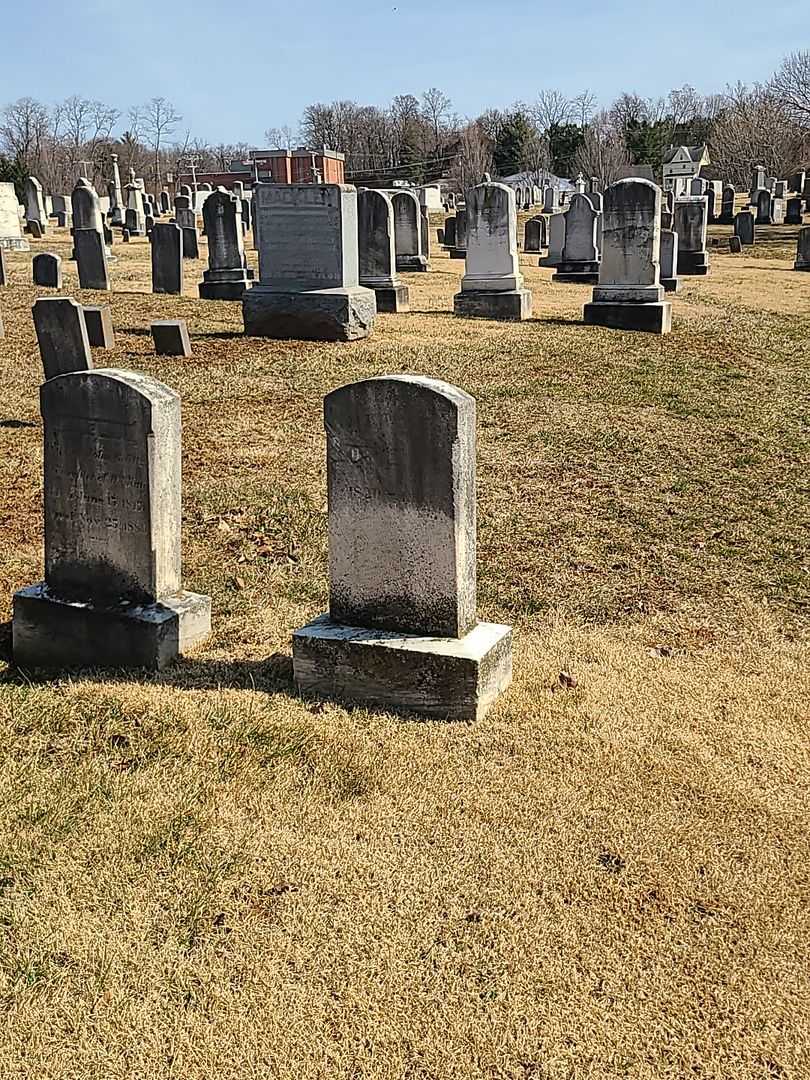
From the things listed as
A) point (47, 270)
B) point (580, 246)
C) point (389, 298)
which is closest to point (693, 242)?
point (580, 246)

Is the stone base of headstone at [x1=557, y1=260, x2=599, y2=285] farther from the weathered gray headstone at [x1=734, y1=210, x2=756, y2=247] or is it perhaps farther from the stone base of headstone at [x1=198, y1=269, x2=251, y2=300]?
the weathered gray headstone at [x1=734, y1=210, x2=756, y2=247]

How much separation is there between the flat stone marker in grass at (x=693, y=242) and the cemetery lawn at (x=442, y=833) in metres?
19.2

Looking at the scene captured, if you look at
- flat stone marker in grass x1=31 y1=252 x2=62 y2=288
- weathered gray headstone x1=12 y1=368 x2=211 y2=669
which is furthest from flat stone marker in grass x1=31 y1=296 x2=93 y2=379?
flat stone marker in grass x1=31 y1=252 x2=62 y2=288

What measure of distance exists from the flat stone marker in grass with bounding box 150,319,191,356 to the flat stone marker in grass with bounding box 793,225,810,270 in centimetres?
2025

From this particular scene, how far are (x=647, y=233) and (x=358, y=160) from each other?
265ft

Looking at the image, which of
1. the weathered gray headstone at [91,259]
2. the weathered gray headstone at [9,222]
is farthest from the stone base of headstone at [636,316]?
the weathered gray headstone at [9,222]

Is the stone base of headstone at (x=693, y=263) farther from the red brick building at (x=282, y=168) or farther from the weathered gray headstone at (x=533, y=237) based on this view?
the red brick building at (x=282, y=168)

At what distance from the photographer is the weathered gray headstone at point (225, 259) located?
58.2 feet

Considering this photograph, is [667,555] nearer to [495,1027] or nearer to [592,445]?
[592,445]

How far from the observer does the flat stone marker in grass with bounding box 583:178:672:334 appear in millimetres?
14875

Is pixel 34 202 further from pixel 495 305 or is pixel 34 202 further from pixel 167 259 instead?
pixel 495 305

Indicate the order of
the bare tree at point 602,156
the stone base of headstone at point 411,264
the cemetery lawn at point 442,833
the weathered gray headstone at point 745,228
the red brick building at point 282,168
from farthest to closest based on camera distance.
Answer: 1. the bare tree at point 602,156
2. the red brick building at point 282,168
3. the weathered gray headstone at point 745,228
4. the stone base of headstone at point 411,264
5. the cemetery lawn at point 442,833

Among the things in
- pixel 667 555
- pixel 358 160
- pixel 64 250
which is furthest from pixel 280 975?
pixel 358 160

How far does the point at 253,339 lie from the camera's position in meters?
13.0
